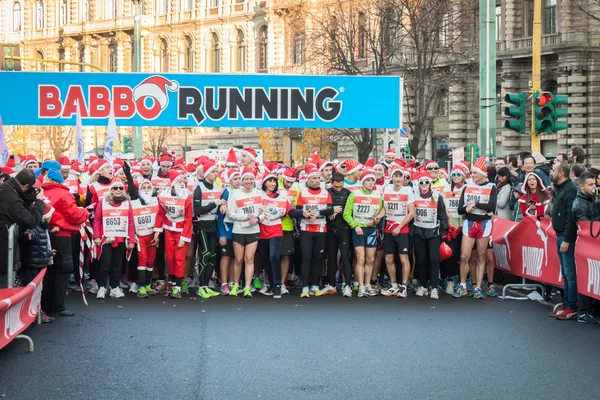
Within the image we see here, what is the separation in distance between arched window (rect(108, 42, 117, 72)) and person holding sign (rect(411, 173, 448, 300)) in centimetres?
7317

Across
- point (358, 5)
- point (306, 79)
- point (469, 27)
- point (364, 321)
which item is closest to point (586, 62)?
point (469, 27)

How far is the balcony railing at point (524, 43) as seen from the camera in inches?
1821

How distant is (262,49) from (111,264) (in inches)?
2297

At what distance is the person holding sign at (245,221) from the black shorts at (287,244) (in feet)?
1.48

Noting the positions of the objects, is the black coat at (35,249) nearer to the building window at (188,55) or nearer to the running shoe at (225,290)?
the running shoe at (225,290)

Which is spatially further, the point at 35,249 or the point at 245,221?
the point at 245,221

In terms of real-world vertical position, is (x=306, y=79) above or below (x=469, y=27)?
below

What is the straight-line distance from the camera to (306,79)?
64.5ft

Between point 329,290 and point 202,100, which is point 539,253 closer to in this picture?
point 329,290

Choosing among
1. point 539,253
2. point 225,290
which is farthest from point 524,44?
point 225,290

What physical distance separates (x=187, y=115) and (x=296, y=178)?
3.49 m

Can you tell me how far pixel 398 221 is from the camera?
1517 cm

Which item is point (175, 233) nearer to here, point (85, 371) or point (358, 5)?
point (85, 371)

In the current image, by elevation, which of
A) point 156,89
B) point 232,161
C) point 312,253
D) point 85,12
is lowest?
point 312,253
